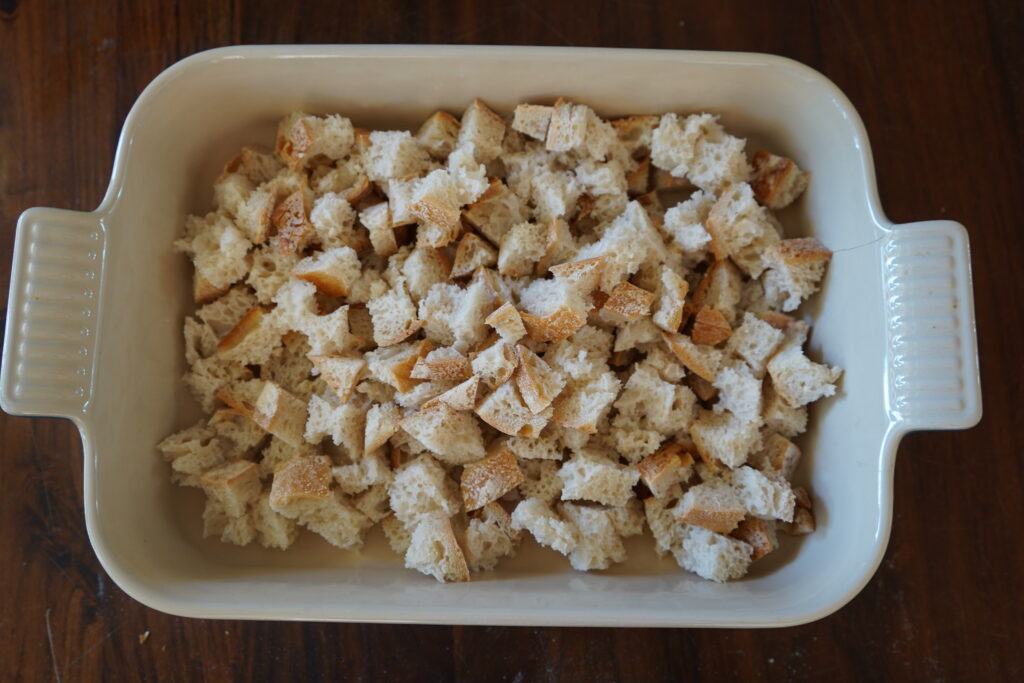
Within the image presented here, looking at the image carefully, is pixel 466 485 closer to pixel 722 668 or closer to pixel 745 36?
pixel 722 668

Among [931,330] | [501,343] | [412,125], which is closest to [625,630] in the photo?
[501,343]

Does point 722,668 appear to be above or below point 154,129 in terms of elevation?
below

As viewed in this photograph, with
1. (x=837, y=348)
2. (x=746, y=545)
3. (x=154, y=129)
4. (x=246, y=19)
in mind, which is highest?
(x=246, y=19)

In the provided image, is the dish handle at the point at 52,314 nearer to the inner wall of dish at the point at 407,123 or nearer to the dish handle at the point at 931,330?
the inner wall of dish at the point at 407,123

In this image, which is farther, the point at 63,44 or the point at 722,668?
the point at 63,44

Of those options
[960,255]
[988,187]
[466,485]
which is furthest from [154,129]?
[988,187]

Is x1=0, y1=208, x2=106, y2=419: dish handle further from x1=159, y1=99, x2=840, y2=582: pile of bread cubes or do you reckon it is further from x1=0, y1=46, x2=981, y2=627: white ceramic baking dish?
x1=159, y1=99, x2=840, y2=582: pile of bread cubes

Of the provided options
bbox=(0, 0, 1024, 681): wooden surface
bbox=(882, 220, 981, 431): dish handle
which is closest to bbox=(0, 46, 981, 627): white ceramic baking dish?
bbox=(882, 220, 981, 431): dish handle
